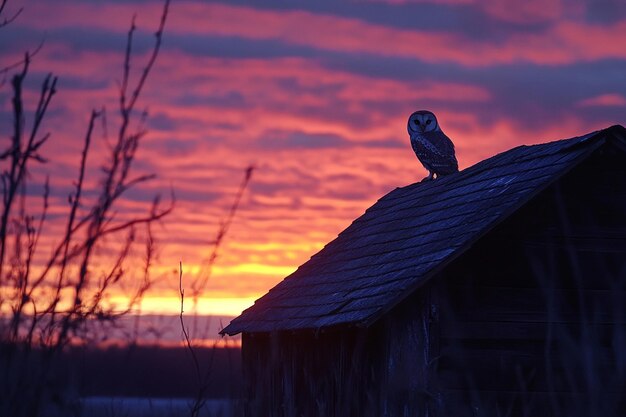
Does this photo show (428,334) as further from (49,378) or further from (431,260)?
(49,378)

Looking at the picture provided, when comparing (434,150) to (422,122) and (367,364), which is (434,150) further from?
(367,364)

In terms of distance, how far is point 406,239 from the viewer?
11.8 metres

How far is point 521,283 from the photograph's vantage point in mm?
9930

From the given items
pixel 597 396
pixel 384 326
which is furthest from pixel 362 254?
pixel 597 396

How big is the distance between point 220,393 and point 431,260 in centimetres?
480

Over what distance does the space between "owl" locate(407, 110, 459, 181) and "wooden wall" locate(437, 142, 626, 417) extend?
4.37m

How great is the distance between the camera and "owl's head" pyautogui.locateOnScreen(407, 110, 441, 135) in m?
16.1

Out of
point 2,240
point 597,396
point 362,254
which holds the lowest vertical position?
point 597,396

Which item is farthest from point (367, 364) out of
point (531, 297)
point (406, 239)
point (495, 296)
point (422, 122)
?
point (422, 122)

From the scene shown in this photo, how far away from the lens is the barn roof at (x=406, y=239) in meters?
9.66

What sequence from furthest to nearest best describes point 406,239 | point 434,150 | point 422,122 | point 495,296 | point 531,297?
point 422,122, point 434,150, point 406,239, point 531,297, point 495,296

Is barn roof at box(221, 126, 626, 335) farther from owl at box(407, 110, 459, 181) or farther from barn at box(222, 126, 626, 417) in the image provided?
owl at box(407, 110, 459, 181)

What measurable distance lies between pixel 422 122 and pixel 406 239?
4868 mm

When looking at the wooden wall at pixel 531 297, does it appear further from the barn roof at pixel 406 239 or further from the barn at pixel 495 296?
the barn roof at pixel 406 239
